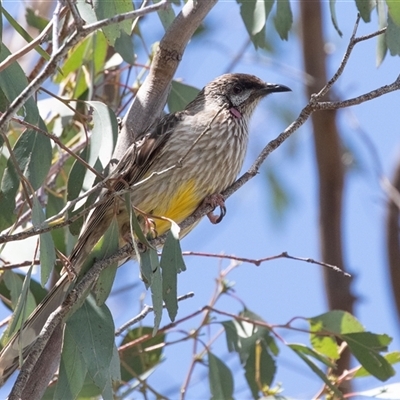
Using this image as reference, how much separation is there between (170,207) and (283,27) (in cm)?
80

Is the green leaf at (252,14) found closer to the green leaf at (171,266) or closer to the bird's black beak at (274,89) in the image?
the bird's black beak at (274,89)

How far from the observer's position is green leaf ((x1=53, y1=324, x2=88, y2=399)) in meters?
2.46

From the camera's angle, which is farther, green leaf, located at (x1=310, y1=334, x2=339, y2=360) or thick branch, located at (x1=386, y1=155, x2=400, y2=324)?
thick branch, located at (x1=386, y1=155, x2=400, y2=324)

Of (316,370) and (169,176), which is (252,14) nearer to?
(169,176)

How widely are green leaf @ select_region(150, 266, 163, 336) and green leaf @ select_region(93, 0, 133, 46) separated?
2.30 ft

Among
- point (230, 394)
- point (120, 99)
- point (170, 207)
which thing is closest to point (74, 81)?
point (120, 99)

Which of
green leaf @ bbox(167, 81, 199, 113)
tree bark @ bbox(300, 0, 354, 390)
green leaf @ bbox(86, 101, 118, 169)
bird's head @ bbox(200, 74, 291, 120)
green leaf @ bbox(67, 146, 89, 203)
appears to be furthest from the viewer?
tree bark @ bbox(300, 0, 354, 390)

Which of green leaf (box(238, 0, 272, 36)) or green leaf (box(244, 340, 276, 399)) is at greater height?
green leaf (box(238, 0, 272, 36))

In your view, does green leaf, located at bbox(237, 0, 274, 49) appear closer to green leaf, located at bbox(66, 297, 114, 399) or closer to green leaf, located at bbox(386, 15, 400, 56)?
green leaf, located at bbox(386, 15, 400, 56)

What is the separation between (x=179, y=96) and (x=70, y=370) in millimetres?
1480

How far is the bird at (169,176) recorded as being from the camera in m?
3.01

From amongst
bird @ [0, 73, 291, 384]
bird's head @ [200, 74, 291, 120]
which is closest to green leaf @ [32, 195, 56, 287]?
bird @ [0, 73, 291, 384]

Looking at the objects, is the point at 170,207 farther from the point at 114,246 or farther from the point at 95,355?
the point at 95,355

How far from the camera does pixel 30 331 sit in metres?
3.01
